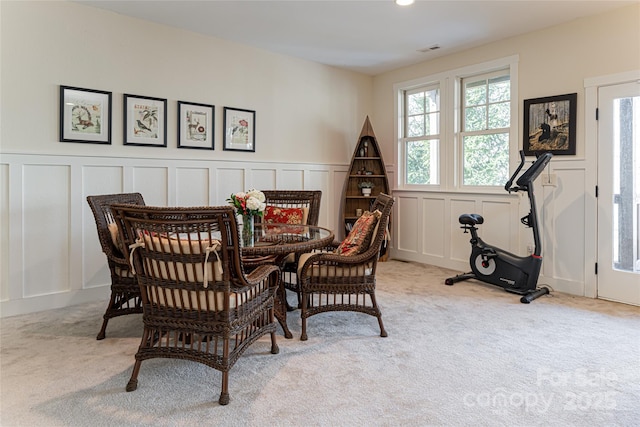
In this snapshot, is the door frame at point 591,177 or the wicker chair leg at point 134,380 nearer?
the wicker chair leg at point 134,380

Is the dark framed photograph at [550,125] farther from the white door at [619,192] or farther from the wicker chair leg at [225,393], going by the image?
the wicker chair leg at [225,393]

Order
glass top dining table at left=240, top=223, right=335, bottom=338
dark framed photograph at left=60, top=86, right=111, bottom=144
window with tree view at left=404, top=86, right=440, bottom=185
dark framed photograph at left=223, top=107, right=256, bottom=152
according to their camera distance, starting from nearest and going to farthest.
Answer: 1. glass top dining table at left=240, top=223, right=335, bottom=338
2. dark framed photograph at left=60, top=86, right=111, bottom=144
3. dark framed photograph at left=223, top=107, right=256, bottom=152
4. window with tree view at left=404, top=86, right=440, bottom=185

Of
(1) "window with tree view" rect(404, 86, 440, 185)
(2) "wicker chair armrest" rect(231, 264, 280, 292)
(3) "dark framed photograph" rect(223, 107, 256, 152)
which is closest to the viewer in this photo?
(2) "wicker chair armrest" rect(231, 264, 280, 292)

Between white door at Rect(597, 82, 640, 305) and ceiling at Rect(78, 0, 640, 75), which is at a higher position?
ceiling at Rect(78, 0, 640, 75)

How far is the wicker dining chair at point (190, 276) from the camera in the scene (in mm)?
1927

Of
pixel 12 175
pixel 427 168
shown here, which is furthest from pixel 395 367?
pixel 427 168

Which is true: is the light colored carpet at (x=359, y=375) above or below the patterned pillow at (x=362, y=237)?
below

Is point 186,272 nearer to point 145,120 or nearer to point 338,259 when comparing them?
point 338,259

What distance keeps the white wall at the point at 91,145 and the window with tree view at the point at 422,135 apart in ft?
5.55

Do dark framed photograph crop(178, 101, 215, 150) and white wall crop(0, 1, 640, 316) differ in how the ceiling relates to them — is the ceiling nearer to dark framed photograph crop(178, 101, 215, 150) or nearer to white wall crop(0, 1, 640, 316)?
white wall crop(0, 1, 640, 316)

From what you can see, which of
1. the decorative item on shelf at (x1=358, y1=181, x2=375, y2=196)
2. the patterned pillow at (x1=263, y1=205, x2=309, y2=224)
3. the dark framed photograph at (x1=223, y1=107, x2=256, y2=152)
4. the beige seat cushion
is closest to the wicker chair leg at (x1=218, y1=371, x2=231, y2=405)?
the beige seat cushion

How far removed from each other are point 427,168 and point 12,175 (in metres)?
4.48

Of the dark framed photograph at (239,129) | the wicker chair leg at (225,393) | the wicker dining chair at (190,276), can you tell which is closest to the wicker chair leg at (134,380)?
the wicker dining chair at (190,276)

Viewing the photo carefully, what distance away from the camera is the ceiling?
3.66 m
